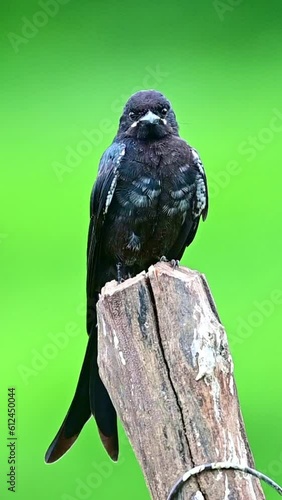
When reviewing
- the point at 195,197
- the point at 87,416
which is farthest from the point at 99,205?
the point at 87,416

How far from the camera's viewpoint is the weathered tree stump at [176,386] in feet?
5.40

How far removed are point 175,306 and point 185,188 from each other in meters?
0.95

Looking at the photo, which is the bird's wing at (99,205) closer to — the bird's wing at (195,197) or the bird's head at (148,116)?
the bird's head at (148,116)

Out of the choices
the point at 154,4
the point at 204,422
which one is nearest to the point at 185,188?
the point at 154,4

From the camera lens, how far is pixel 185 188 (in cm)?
263

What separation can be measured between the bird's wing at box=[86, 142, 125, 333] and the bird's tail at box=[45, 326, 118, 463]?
0.29 m

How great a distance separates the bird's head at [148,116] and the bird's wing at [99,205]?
0.26ft

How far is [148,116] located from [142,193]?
10.0 inches

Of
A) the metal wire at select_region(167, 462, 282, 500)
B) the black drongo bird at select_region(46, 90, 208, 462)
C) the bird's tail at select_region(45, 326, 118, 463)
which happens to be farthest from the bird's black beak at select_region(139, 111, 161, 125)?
the metal wire at select_region(167, 462, 282, 500)

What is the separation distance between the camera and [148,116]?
263 cm

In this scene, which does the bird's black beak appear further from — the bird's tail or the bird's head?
the bird's tail

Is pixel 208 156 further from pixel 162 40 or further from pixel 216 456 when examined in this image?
pixel 216 456

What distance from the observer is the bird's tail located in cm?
222

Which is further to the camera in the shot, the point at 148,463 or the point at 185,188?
the point at 185,188
